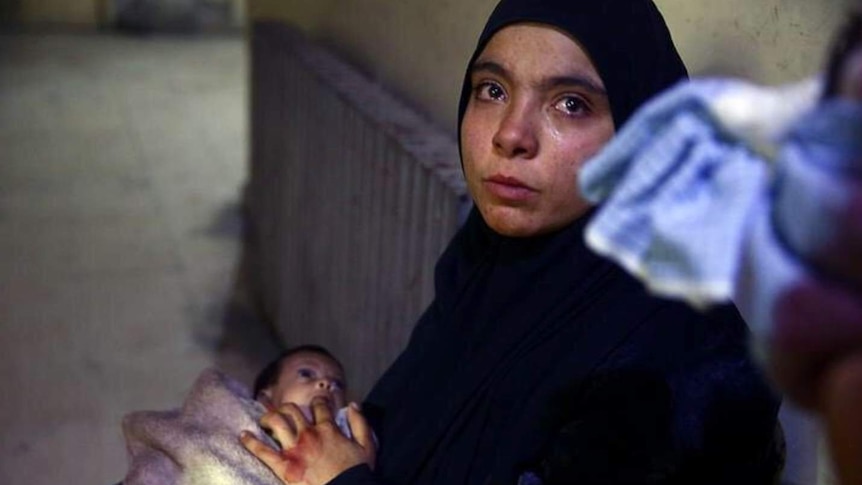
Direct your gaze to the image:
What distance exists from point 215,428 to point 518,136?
568mm

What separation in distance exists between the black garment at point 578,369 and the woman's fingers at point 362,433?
0.02 m

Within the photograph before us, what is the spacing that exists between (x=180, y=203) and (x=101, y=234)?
0.40m

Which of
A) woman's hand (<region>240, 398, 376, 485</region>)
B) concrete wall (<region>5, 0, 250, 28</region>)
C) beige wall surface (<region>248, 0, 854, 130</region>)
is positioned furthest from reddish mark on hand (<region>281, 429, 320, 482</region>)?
concrete wall (<region>5, 0, 250, 28</region>)

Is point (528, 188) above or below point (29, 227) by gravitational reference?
above

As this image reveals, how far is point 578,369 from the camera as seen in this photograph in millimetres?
1136

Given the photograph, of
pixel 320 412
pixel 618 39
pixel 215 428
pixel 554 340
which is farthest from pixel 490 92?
pixel 215 428

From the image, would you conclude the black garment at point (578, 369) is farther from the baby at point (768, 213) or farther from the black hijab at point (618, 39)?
the baby at point (768, 213)

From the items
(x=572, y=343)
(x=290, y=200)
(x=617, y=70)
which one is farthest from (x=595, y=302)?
(x=290, y=200)

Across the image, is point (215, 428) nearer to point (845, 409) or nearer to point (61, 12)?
point (845, 409)

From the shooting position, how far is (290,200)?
285 centimetres

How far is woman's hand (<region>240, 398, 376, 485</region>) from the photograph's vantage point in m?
1.34

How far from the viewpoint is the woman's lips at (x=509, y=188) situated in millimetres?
1230

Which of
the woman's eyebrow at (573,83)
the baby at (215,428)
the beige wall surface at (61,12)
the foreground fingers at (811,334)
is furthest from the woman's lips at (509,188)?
the beige wall surface at (61,12)

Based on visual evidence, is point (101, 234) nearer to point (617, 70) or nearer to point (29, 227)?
point (29, 227)
